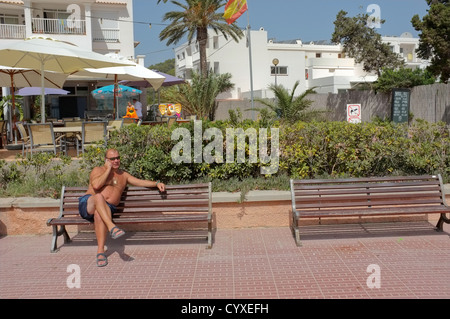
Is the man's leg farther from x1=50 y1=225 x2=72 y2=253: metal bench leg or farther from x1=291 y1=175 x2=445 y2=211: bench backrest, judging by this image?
x1=291 y1=175 x2=445 y2=211: bench backrest

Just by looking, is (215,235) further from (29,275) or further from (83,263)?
(29,275)

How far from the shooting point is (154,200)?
5934 millimetres

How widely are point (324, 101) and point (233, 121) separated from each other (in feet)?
49.0

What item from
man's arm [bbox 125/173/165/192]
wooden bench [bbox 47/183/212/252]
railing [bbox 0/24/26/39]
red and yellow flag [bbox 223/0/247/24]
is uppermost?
railing [bbox 0/24/26/39]

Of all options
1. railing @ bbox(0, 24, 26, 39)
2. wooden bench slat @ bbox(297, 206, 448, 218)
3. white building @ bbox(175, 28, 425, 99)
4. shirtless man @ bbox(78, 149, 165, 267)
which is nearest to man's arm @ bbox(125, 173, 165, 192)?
shirtless man @ bbox(78, 149, 165, 267)

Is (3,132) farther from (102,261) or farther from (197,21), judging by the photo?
(197,21)

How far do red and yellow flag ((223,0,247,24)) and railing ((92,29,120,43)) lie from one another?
35.2ft

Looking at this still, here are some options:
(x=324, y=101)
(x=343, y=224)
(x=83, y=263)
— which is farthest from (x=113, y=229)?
(x=324, y=101)

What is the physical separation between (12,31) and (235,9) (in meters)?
13.9

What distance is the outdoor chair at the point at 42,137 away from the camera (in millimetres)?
8836

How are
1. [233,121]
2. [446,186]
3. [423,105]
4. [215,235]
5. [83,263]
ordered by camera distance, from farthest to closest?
[423,105] → [233,121] → [446,186] → [215,235] → [83,263]

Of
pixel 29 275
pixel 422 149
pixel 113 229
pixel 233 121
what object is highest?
pixel 233 121

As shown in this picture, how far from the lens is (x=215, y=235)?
621 centimetres

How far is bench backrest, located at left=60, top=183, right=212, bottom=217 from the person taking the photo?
5824mm
